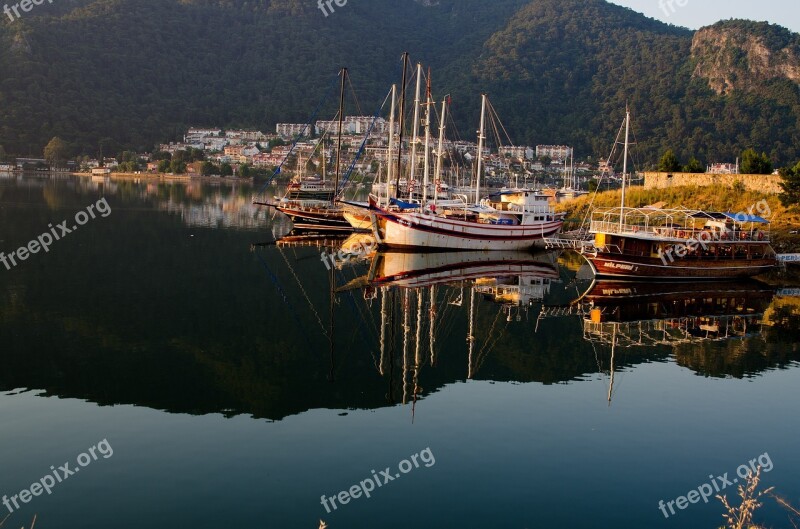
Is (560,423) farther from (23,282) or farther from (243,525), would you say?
(23,282)

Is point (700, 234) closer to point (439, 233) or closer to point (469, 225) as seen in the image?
point (469, 225)

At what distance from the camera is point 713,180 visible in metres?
39.1

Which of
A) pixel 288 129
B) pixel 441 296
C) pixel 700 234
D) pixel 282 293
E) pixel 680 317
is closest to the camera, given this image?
pixel 680 317

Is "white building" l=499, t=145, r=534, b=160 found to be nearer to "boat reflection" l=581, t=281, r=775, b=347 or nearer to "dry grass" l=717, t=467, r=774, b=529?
"boat reflection" l=581, t=281, r=775, b=347

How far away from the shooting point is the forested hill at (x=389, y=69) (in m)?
103

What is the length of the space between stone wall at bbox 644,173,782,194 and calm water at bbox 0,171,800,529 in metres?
13.6

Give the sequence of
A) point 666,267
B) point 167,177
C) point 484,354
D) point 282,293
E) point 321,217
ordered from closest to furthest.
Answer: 1. point 484,354
2. point 282,293
3. point 666,267
4. point 321,217
5. point 167,177

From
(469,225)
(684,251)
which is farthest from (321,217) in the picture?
(684,251)

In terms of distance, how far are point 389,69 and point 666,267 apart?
13253 centimetres

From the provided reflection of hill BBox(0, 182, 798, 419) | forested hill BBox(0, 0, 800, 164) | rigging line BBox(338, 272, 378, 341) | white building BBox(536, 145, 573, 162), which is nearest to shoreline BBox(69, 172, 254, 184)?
forested hill BBox(0, 0, 800, 164)

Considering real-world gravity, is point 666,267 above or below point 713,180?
below

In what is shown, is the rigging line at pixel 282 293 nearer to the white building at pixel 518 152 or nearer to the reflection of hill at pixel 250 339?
the reflection of hill at pixel 250 339

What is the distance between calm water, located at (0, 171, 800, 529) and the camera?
936cm

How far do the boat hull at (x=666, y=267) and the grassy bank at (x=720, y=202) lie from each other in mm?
5843
